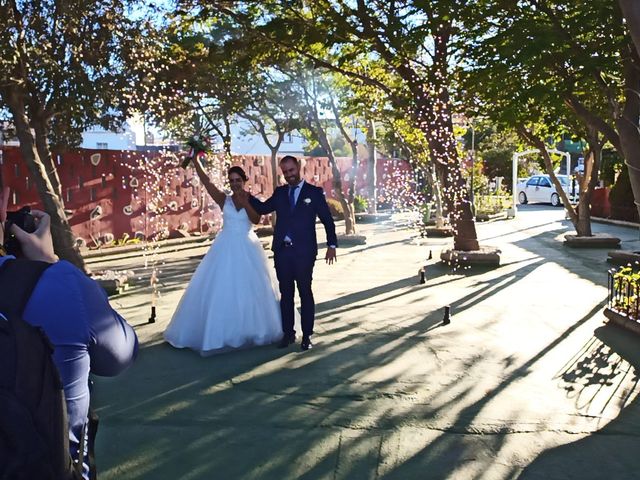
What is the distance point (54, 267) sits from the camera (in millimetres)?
2004


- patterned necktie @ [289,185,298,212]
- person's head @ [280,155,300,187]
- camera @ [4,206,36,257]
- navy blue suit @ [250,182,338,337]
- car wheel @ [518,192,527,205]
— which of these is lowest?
car wheel @ [518,192,527,205]

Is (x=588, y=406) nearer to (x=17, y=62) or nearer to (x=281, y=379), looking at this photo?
(x=281, y=379)

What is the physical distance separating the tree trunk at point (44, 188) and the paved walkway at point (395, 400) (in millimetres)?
1834

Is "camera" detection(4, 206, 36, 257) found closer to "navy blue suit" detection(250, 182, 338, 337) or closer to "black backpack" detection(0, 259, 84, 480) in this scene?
"black backpack" detection(0, 259, 84, 480)

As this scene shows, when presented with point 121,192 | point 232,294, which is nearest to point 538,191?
point 121,192

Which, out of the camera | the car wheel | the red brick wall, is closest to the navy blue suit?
the camera

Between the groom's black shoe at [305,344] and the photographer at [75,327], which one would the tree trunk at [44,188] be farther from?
the photographer at [75,327]

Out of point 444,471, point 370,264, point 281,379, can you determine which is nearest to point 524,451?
point 444,471

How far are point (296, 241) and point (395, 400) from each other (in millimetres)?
2245

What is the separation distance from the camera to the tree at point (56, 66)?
9.59m

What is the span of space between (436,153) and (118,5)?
6.92 meters

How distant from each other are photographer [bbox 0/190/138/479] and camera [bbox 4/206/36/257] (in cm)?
2

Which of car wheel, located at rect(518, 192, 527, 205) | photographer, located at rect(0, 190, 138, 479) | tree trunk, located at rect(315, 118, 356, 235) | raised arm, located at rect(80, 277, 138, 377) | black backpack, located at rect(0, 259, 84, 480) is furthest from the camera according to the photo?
car wheel, located at rect(518, 192, 527, 205)

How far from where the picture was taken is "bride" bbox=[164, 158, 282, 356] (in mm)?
6902
